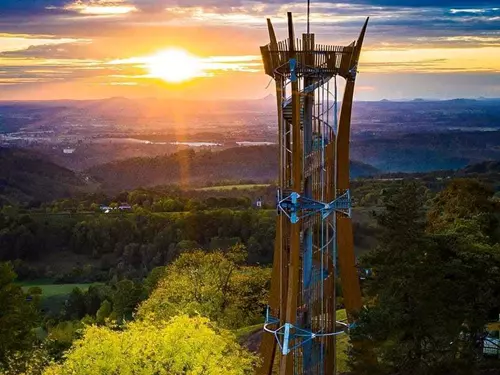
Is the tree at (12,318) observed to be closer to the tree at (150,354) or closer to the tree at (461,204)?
the tree at (150,354)

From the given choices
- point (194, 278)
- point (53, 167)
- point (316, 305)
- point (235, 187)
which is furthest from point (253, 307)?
point (53, 167)

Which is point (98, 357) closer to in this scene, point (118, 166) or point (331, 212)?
point (331, 212)

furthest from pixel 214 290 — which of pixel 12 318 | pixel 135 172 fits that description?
pixel 135 172

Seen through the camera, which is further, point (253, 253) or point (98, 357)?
point (253, 253)

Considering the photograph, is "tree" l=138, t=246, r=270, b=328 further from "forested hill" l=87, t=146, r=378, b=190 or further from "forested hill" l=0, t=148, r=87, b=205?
"forested hill" l=87, t=146, r=378, b=190

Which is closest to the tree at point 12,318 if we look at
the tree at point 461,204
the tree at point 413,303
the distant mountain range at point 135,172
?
the tree at point 413,303

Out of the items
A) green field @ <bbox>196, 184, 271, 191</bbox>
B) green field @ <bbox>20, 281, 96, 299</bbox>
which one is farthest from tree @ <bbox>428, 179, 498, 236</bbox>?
green field @ <bbox>196, 184, 271, 191</bbox>
